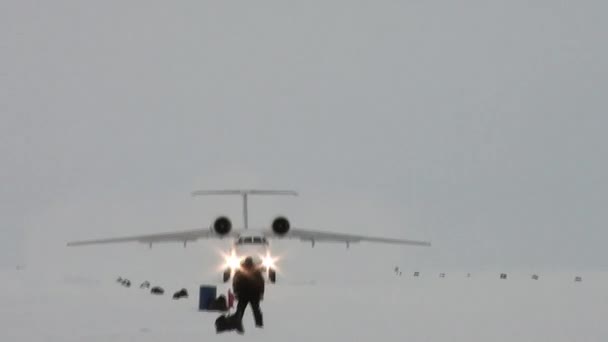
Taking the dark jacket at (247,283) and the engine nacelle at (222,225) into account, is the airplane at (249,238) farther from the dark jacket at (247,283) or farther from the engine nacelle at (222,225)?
the dark jacket at (247,283)

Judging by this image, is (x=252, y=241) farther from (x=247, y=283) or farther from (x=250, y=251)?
(x=247, y=283)

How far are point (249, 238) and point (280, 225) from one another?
679 centimetres

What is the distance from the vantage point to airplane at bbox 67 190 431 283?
32375mm

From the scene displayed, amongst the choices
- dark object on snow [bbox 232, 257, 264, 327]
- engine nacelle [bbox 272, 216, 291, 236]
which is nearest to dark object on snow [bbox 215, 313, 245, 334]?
dark object on snow [bbox 232, 257, 264, 327]

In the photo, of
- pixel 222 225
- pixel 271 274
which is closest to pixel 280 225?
pixel 271 274

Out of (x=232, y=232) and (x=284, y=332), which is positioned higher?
(x=232, y=232)

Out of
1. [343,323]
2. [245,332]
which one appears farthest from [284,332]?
[343,323]

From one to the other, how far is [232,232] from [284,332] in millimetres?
24894

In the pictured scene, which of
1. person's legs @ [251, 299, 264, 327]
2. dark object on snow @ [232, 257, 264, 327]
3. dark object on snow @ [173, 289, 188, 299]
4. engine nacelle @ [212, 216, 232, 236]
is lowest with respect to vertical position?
person's legs @ [251, 299, 264, 327]

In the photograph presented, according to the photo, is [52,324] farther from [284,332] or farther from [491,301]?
[491,301]

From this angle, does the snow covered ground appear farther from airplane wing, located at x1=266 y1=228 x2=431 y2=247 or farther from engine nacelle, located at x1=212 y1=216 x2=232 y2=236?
airplane wing, located at x1=266 y1=228 x2=431 y2=247

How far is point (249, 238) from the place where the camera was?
3275cm

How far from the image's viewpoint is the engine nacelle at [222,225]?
125 ft

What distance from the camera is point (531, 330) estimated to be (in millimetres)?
17031
